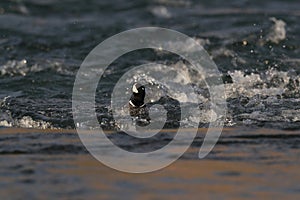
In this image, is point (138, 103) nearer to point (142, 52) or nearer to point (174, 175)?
point (174, 175)

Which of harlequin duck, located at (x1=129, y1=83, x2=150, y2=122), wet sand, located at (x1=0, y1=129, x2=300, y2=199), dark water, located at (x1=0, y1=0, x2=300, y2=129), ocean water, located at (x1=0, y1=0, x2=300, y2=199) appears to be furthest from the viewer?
dark water, located at (x1=0, y1=0, x2=300, y2=129)

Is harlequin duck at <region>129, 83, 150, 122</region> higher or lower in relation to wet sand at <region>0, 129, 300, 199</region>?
higher

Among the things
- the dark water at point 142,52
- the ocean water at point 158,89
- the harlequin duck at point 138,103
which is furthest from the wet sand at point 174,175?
the harlequin duck at point 138,103

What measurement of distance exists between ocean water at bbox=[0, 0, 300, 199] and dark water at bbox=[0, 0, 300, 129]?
1 centimetres

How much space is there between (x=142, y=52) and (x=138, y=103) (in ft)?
8.61

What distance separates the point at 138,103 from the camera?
7.06m

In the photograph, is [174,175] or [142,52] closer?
[174,175]

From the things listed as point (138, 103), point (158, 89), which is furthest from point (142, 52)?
point (138, 103)

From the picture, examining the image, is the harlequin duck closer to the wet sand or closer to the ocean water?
the ocean water

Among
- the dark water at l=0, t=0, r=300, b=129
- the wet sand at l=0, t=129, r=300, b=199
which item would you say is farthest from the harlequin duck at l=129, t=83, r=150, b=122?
the wet sand at l=0, t=129, r=300, b=199

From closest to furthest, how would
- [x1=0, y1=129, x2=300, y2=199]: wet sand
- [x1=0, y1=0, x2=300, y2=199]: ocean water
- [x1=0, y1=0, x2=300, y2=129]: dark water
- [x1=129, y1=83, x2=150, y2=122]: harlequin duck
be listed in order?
[x1=0, y1=129, x2=300, y2=199]: wet sand < [x1=0, y1=0, x2=300, y2=199]: ocean water < [x1=129, y1=83, x2=150, y2=122]: harlequin duck < [x1=0, y1=0, x2=300, y2=129]: dark water

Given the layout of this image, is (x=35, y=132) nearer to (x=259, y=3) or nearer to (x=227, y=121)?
(x=227, y=121)

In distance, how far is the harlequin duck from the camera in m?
6.92

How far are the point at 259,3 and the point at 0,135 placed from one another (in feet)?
20.9
